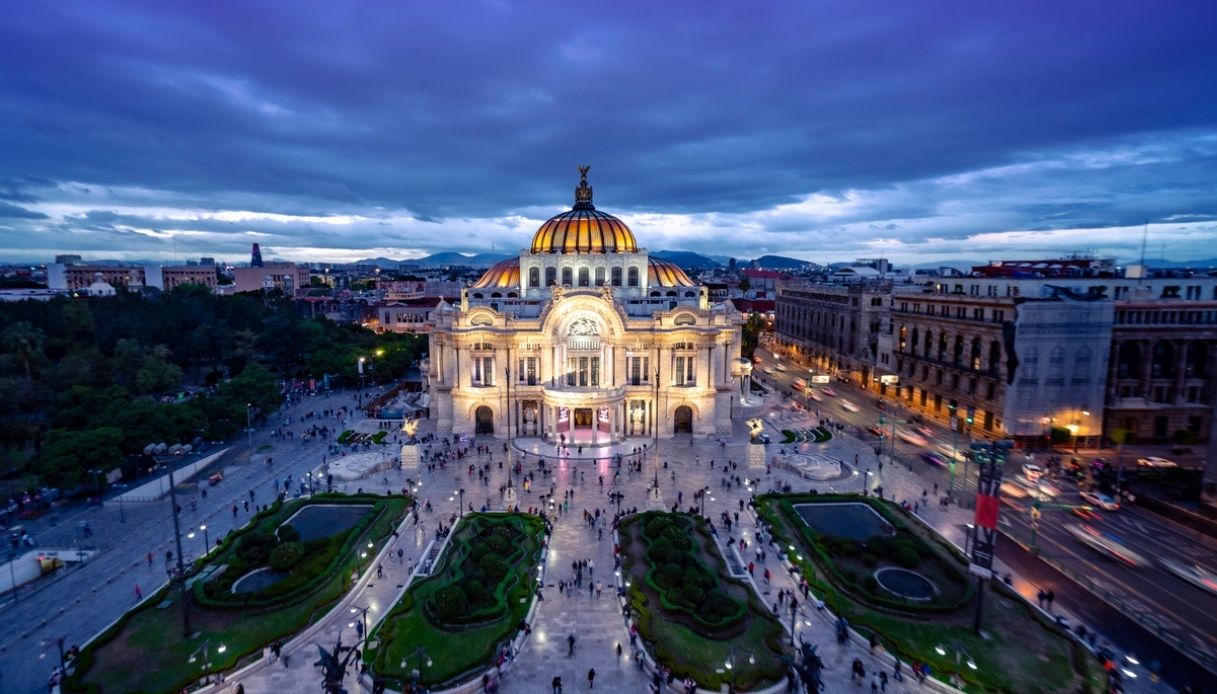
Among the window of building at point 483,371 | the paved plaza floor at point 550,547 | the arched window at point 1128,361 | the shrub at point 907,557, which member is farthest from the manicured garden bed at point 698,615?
the arched window at point 1128,361

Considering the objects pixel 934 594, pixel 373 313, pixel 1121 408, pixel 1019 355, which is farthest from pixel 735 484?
pixel 373 313

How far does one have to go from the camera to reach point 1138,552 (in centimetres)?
3516

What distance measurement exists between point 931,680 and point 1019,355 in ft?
135

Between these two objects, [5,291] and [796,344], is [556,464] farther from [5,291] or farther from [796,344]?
[5,291]

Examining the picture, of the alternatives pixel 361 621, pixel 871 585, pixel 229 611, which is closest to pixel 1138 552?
pixel 871 585

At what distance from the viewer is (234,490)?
45938 mm

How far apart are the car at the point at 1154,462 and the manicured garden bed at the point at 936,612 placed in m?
24.1

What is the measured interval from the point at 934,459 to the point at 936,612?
26476 millimetres

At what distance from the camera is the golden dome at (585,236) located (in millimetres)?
68625

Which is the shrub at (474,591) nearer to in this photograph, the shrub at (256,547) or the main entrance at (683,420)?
the shrub at (256,547)

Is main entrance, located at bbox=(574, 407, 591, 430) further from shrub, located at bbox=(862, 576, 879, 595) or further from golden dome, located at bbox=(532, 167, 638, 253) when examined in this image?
shrub, located at bbox=(862, 576, 879, 595)

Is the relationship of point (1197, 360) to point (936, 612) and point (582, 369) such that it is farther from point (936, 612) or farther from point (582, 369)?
point (582, 369)

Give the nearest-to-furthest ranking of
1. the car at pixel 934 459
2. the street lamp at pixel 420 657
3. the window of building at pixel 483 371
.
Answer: the street lamp at pixel 420 657 < the car at pixel 934 459 < the window of building at pixel 483 371

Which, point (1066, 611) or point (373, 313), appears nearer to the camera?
point (1066, 611)
